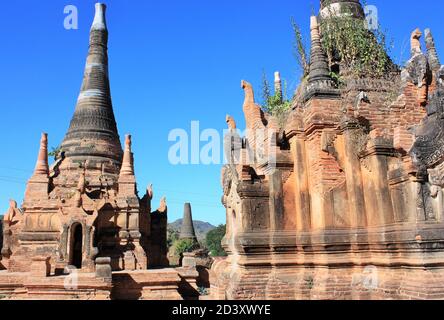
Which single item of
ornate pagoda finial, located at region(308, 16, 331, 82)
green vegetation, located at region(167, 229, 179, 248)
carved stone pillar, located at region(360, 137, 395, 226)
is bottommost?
green vegetation, located at region(167, 229, 179, 248)

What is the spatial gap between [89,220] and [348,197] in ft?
49.0

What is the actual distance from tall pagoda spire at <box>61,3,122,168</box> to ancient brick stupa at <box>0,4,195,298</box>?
0.06 meters

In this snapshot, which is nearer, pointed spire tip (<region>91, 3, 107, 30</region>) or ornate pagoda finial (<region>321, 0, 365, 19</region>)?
ornate pagoda finial (<region>321, 0, 365, 19</region>)

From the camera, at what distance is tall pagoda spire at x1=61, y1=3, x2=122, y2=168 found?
83.7 feet

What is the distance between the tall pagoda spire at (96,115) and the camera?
2550 centimetres

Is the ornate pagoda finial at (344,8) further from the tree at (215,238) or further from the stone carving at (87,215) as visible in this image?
the tree at (215,238)

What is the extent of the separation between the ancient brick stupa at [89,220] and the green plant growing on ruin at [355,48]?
35.0ft

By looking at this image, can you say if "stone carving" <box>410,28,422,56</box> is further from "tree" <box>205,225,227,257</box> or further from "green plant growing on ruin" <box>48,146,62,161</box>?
"tree" <box>205,225,227,257</box>

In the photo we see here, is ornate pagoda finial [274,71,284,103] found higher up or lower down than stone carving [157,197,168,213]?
higher up

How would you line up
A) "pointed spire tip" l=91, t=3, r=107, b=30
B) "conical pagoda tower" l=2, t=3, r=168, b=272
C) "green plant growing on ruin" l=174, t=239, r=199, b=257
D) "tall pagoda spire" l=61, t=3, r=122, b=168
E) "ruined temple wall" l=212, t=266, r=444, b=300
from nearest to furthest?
"ruined temple wall" l=212, t=266, r=444, b=300, "conical pagoda tower" l=2, t=3, r=168, b=272, "tall pagoda spire" l=61, t=3, r=122, b=168, "pointed spire tip" l=91, t=3, r=107, b=30, "green plant growing on ruin" l=174, t=239, r=199, b=257

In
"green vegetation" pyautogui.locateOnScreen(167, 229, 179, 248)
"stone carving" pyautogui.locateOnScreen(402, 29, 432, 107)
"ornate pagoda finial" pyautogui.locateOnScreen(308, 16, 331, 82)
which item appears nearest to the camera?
"stone carving" pyautogui.locateOnScreen(402, 29, 432, 107)

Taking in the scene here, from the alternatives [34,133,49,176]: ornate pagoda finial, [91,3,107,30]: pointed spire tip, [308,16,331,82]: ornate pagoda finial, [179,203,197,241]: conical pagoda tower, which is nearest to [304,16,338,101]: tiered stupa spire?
[308,16,331,82]: ornate pagoda finial

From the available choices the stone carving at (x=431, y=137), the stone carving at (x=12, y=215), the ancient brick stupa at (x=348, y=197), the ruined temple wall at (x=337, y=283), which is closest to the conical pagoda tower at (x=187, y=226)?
the stone carving at (x=12, y=215)
